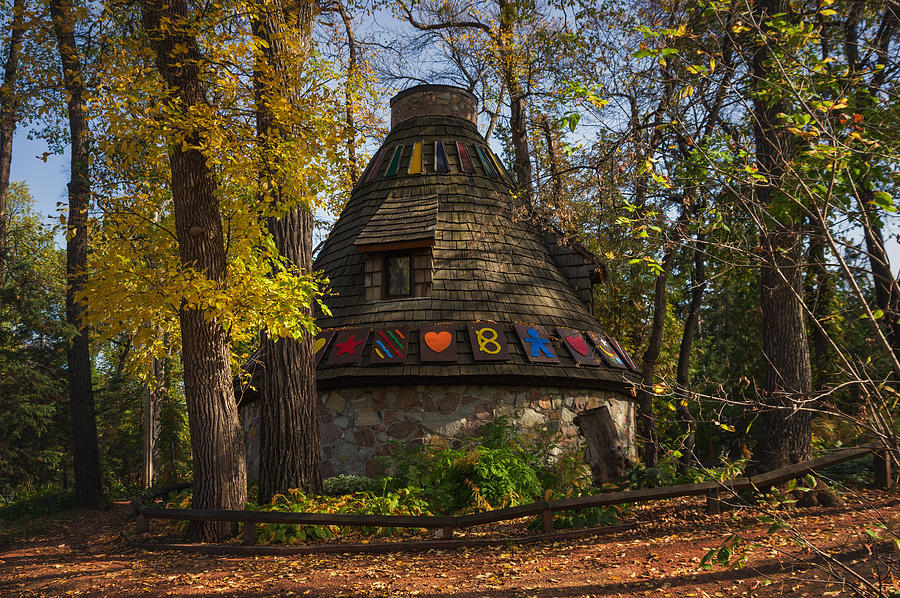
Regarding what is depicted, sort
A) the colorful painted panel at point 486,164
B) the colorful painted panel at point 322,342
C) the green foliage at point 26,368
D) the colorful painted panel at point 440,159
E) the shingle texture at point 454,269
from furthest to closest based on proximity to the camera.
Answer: the green foliage at point 26,368 < the colorful painted panel at point 486,164 < the colorful painted panel at point 440,159 < the colorful painted panel at point 322,342 < the shingle texture at point 454,269

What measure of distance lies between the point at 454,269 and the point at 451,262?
19 centimetres

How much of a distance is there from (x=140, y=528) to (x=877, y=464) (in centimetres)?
1044

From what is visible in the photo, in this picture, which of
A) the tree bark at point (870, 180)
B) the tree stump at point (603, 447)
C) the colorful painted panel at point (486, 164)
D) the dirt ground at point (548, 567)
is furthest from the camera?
the colorful painted panel at point (486, 164)

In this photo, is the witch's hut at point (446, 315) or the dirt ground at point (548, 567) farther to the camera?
the witch's hut at point (446, 315)

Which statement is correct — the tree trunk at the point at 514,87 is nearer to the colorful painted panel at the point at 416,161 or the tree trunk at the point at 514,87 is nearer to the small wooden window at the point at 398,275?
the colorful painted panel at the point at 416,161

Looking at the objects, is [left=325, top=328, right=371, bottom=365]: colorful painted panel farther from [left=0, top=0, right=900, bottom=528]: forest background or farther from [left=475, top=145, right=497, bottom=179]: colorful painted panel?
[left=475, top=145, right=497, bottom=179]: colorful painted panel

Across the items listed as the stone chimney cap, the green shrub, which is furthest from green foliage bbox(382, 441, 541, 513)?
the green shrub

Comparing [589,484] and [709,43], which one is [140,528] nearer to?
[589,484]

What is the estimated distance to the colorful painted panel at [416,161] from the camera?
45.6ft

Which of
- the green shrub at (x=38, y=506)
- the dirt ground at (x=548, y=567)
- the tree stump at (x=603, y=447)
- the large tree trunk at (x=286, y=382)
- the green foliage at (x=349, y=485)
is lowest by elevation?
the green shrub at (x=38, y=506)

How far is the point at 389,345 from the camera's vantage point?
430 inches

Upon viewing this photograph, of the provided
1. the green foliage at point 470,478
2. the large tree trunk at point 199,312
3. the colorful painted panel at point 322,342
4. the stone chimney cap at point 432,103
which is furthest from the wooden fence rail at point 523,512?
the stone chimney cap at point 432,103

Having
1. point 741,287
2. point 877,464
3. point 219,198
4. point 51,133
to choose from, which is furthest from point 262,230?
point 741,287

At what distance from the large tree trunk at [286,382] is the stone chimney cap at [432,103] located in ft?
18.3
